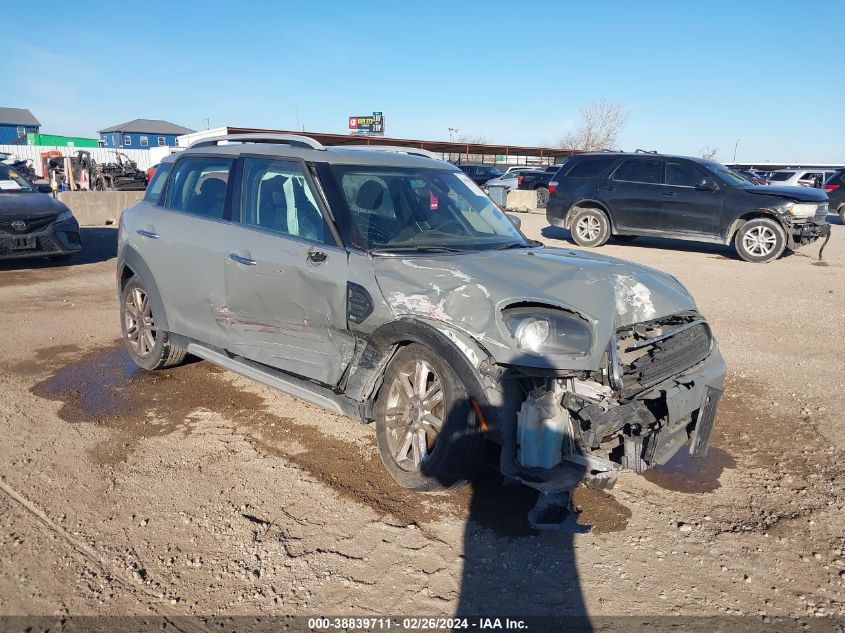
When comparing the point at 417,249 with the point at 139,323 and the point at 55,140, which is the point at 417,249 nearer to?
the point at 139,323

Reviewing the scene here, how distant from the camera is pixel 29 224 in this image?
10312 mm

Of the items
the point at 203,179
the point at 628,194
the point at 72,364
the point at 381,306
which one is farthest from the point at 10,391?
the point at 628,194

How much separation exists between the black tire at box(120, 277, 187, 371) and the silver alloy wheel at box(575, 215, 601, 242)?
398 inches

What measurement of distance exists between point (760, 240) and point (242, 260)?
10.8 meters

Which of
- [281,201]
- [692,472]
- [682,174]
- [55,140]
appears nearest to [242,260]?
[281,201]

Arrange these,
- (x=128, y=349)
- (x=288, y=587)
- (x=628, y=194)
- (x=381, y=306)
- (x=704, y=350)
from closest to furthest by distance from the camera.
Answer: (x=288, y=587), (x=381, y=306), (x=704, y=350), (x=128, y=349), (x=628, y=194)

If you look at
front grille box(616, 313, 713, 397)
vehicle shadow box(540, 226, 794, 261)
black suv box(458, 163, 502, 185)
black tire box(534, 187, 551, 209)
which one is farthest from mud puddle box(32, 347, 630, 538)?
black suv box(458, 163, 502, 185)

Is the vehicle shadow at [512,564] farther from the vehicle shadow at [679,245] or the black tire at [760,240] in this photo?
the vehicle shadow at [679,245]

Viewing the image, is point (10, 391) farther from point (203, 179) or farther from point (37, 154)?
point (37, 154)

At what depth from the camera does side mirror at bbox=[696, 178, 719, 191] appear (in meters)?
12.4

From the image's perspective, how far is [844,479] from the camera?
4.02 meters

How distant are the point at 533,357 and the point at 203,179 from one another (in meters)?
3.16

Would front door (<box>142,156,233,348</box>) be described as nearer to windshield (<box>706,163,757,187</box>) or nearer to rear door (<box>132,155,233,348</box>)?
rear door (<box>132,155,233,348</box>)

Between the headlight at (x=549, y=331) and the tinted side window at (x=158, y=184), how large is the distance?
354 centimetres
